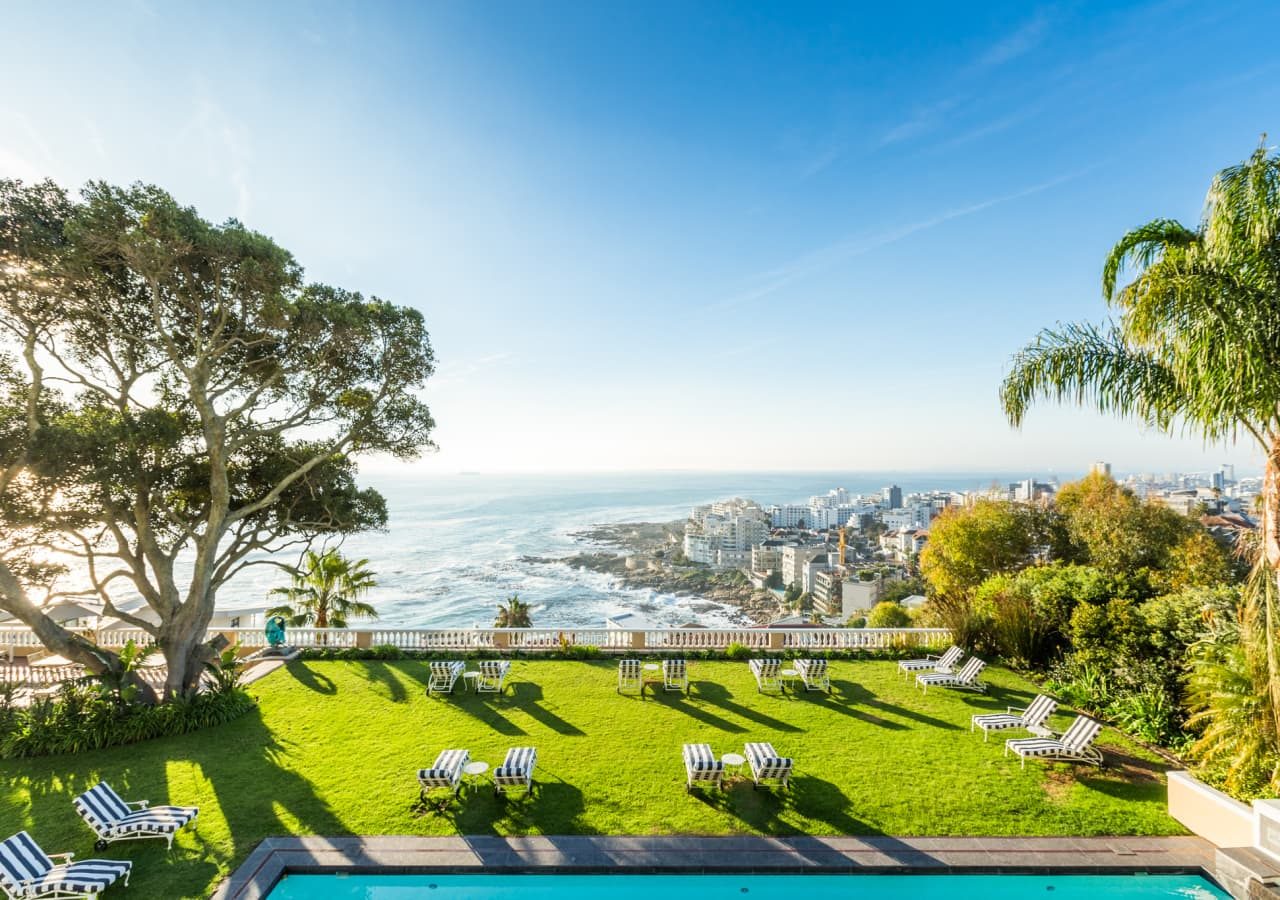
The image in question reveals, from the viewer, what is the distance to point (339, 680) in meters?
12.5

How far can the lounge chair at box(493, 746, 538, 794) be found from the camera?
7074mm

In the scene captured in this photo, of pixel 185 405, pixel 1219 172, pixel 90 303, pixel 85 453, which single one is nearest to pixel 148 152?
pixel 90 303

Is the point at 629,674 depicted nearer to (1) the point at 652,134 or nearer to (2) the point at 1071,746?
(2) the point at 1071,746

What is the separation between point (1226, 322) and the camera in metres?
5.04

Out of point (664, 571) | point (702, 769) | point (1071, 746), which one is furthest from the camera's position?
point (664, 571)

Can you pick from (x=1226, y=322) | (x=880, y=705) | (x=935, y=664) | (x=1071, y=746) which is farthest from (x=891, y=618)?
(x=1226, y=322)

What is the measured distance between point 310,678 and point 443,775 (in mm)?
7945

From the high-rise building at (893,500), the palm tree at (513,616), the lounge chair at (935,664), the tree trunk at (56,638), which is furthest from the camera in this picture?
the high-rise building at (893,500)

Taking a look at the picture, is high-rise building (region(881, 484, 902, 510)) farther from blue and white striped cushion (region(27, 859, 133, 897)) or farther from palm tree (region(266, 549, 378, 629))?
blue and white striped cushion (region(27, 859, 133, 897))

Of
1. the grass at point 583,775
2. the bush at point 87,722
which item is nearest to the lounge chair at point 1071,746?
the grass at point 583,775

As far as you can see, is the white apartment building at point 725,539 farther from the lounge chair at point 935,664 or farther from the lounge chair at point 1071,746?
the lounge chair at point 1071,746

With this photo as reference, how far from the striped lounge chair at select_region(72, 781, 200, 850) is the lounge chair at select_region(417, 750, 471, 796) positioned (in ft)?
8.68

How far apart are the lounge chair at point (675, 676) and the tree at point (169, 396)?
8373 millimetres

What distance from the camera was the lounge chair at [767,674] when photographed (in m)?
11.9
